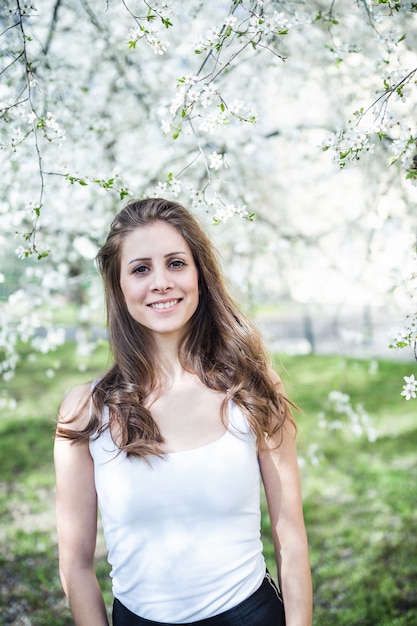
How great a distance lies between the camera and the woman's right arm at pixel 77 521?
5.91ft

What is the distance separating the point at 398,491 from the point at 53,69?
13.5 ft

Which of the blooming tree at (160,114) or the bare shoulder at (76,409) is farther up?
the blooming tree at (160,114)

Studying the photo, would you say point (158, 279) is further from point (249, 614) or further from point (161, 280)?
point (249, 614)

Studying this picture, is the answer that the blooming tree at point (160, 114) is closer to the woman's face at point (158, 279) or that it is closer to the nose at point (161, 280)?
the woman's face at point (158, 279)

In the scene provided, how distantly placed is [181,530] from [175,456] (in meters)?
0.21

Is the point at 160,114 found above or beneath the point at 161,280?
above

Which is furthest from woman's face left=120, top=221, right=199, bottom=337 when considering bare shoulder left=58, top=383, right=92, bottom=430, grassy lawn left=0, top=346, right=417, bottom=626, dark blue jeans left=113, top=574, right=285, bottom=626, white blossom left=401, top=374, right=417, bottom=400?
dark blue jeans left=113, top=574, right=285, bottom=626

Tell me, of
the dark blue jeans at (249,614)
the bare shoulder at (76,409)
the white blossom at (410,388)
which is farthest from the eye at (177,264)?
the dark blue jeans at (249,614)

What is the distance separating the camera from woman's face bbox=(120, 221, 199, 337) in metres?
1.87

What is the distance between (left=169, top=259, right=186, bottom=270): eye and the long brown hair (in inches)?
3.2

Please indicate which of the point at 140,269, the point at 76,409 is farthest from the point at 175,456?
the point at 140,269

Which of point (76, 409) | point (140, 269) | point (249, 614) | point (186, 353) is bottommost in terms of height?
point (249, 614)

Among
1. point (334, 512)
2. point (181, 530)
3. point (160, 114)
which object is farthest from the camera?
point (334, 512)

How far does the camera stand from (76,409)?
6.09 feet
